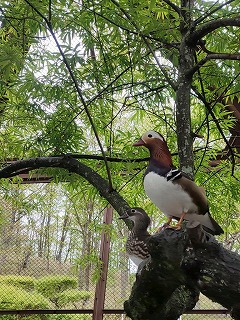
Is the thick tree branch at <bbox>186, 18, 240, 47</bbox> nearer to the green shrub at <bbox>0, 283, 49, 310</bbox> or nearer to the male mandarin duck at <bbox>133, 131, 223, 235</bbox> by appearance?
the male mandarin duck at <bbox>133, 131, 223, 235</bbox>

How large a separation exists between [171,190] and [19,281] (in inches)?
146

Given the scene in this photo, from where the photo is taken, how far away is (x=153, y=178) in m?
1.23

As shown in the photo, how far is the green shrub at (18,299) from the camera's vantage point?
4.52 metres

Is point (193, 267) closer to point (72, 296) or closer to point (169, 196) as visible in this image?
point (169, 196)

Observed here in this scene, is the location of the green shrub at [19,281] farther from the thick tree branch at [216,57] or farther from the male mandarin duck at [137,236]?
the thick tree branch at [216,57]

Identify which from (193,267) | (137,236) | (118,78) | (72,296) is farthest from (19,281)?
(193,267)

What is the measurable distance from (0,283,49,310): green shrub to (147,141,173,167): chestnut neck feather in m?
3.67

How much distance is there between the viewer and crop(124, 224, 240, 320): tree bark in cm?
99

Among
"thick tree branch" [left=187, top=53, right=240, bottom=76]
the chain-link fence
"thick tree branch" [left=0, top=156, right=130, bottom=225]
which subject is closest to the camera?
"thick tree branch" [left=187, top=53, right=240, bottom=76]

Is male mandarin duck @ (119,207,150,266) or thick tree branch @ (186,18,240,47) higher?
thick tree branch @ (186,18,240,47)

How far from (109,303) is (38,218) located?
1396mm

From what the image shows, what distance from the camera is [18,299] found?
4625 millimetres

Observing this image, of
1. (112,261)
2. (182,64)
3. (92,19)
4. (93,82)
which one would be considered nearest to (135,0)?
(92,19)

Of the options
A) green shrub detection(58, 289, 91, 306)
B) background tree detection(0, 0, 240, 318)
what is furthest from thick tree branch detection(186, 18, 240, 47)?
green shrub detection(58, 289, 91, 306)
